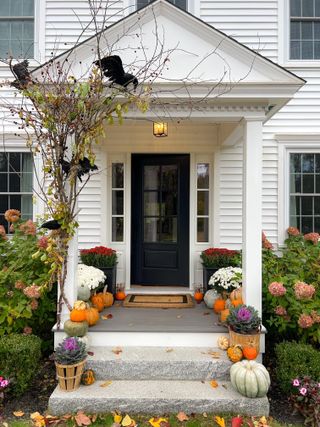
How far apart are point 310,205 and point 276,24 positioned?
3.00 metres

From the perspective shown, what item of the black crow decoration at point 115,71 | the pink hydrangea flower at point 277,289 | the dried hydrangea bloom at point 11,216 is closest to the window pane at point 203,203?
the pink hydrangea flower at point 277,289

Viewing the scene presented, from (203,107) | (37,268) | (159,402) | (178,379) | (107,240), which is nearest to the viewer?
(159,402)

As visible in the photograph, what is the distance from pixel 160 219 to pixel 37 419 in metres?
3.17

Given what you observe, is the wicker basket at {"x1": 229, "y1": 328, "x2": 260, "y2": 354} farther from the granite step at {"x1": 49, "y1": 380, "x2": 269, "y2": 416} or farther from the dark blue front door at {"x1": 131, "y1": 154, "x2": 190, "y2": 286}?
the dark blue front door at {"x1": 131, "y1": 154, "x2": 190, "y2": 286}

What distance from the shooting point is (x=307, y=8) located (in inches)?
206

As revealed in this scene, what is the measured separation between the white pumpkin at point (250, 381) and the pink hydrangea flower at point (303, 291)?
846 mm

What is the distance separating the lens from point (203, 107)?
3291 mm

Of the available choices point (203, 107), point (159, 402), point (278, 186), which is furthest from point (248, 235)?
point (278, 186)

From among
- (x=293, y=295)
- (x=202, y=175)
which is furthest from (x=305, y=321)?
(x=202, y=175)

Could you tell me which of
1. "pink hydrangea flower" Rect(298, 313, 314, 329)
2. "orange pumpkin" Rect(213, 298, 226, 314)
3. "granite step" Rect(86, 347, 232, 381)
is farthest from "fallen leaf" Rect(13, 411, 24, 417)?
"pink hydrangea flower" Rect(298, 313, 314, 329)

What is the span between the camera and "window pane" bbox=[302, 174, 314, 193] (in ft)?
17.0

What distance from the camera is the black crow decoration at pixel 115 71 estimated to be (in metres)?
2.87

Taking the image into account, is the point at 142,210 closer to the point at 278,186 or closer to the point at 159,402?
the point at 278,186

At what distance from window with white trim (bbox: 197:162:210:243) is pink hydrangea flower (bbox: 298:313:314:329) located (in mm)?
2187
